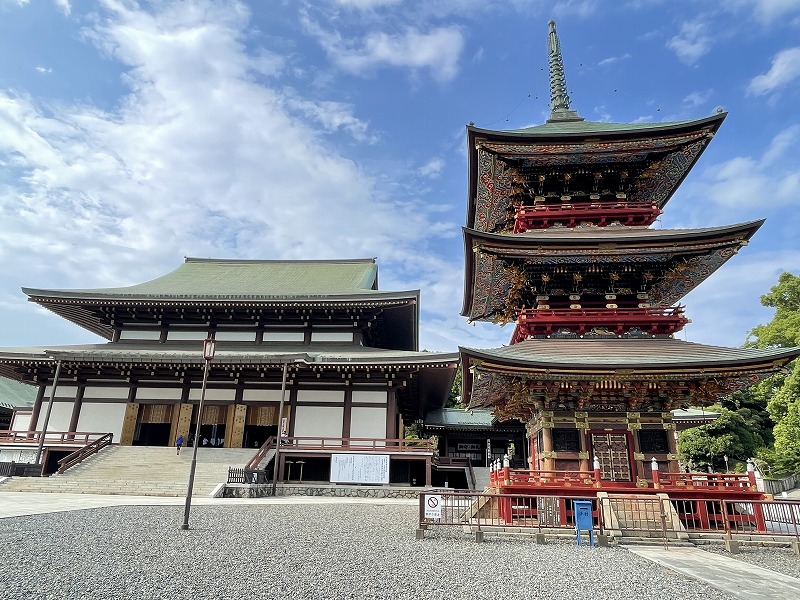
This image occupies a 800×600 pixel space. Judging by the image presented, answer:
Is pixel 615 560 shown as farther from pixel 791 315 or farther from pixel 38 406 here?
pixel 791 315

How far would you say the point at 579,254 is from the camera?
1512cm

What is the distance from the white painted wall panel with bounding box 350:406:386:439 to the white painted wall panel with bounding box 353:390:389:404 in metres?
0.35

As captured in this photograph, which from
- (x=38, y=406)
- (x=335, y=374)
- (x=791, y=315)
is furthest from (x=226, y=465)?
(x=791, y=315)

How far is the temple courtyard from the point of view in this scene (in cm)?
633

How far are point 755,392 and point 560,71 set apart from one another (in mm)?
31205

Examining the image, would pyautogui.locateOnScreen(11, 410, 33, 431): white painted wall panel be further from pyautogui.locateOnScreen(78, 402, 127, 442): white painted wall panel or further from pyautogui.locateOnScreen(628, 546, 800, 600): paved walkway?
pyautogui.locateOnScreen(628, 546, 800, 600): paved walkway

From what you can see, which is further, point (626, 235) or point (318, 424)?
point (318, 424)

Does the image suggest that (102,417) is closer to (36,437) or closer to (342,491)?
(36,437)

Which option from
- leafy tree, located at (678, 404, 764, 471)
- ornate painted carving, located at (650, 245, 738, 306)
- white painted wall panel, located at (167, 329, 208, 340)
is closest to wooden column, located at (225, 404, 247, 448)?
white painted wall panel, located at (167, 329, 208, 340)

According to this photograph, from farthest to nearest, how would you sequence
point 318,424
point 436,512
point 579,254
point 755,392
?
point 755,392
point 318,424
point 579,254
point 436,512

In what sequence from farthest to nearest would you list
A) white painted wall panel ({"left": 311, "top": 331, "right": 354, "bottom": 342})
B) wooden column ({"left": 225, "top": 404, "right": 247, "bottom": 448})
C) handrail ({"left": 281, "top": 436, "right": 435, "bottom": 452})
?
white painted wall panel ({"left": 311, "top": 331, "right": 354, "bottom": 342})
wooden column ({"left": 225, "top": 404, "right": 247, "bottom": 448})
handrail ({"left": 281, "top": 436, "right": 435, "bottom": 452})

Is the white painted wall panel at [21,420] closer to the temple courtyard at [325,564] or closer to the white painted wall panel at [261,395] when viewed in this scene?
the white painted wall panel at [261,395]

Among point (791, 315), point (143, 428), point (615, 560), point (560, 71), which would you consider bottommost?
point (615, 560)

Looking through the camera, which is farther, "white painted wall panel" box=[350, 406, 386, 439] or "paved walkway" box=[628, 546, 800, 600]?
"white painted wall panel" box=[350, 406, 386, 439]
